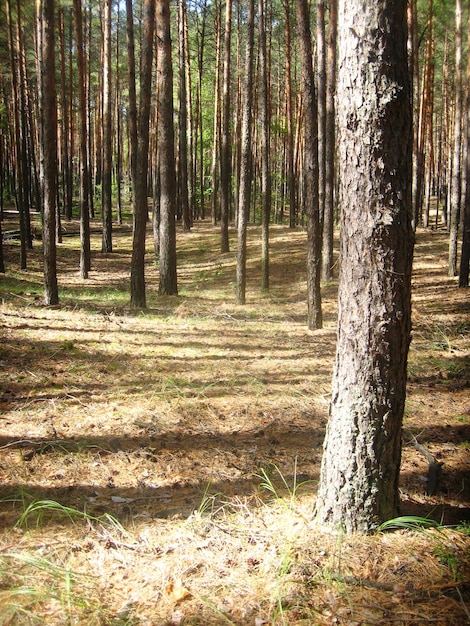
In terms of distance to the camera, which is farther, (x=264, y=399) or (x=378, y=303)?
(x=264, y=399)

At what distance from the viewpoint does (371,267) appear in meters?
2.91

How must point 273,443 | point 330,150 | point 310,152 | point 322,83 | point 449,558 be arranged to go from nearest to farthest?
point 449,558 → point 273,443 → point 310,152 → point 322,83 → point 330,150

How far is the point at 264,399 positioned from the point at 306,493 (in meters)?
2.14

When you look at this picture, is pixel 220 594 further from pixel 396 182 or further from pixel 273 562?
pixel 396 182

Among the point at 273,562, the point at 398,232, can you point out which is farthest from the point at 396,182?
the point at 273,562

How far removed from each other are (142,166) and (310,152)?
12.0 ft

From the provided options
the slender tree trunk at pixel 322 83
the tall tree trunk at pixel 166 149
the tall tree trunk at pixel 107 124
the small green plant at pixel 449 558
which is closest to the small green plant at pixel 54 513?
the small green plant at pixel 449 558

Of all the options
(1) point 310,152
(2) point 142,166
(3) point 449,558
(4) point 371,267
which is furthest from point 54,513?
(2) point 142,166

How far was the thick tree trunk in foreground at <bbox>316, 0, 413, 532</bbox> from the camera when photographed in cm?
278

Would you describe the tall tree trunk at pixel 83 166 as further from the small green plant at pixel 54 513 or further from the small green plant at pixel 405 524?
the small green plant at pixel 405 524

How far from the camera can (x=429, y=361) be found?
7555 millimetres

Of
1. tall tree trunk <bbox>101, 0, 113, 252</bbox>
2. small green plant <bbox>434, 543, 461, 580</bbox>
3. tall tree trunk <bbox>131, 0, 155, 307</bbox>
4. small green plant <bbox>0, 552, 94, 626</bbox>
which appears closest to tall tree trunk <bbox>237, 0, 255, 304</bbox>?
tall tree trunk <bbox>131, 0, 155, 307</bbox>

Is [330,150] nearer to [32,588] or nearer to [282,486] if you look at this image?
[282,486]

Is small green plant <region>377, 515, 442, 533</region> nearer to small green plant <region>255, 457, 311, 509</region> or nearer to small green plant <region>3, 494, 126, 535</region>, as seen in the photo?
small green plant <region>255, 457, 311, 509</region>
